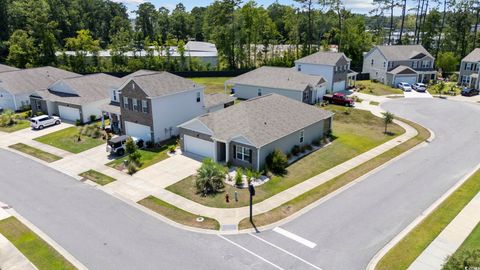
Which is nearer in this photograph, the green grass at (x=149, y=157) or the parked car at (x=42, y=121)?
the green grass at (x=149, y=157)

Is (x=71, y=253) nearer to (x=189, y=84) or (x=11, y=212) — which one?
(x=11, y=212)

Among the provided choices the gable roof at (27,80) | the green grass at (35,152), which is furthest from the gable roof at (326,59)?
the green grass at (35,152)

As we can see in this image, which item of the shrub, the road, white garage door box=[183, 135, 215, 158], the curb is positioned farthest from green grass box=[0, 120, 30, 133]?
the curb

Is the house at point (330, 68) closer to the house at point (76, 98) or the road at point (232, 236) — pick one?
the road at point (232, 236)

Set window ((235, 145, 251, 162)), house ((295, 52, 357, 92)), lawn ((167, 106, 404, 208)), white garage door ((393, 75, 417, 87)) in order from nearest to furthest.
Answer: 1. lawn ((167, 106, 404, 208))
2. window ((235, 145, 251, 162))
3. house ((295, 52, 357, 92))
4. white garage door ((393, 75, 417, 87))

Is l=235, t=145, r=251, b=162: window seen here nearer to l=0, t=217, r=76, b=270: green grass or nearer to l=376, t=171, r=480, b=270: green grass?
l=376, t=171, r=480, b=270: green grass

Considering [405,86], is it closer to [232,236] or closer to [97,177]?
[232,236]

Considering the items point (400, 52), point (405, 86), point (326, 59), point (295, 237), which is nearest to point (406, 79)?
point (405, 86)
